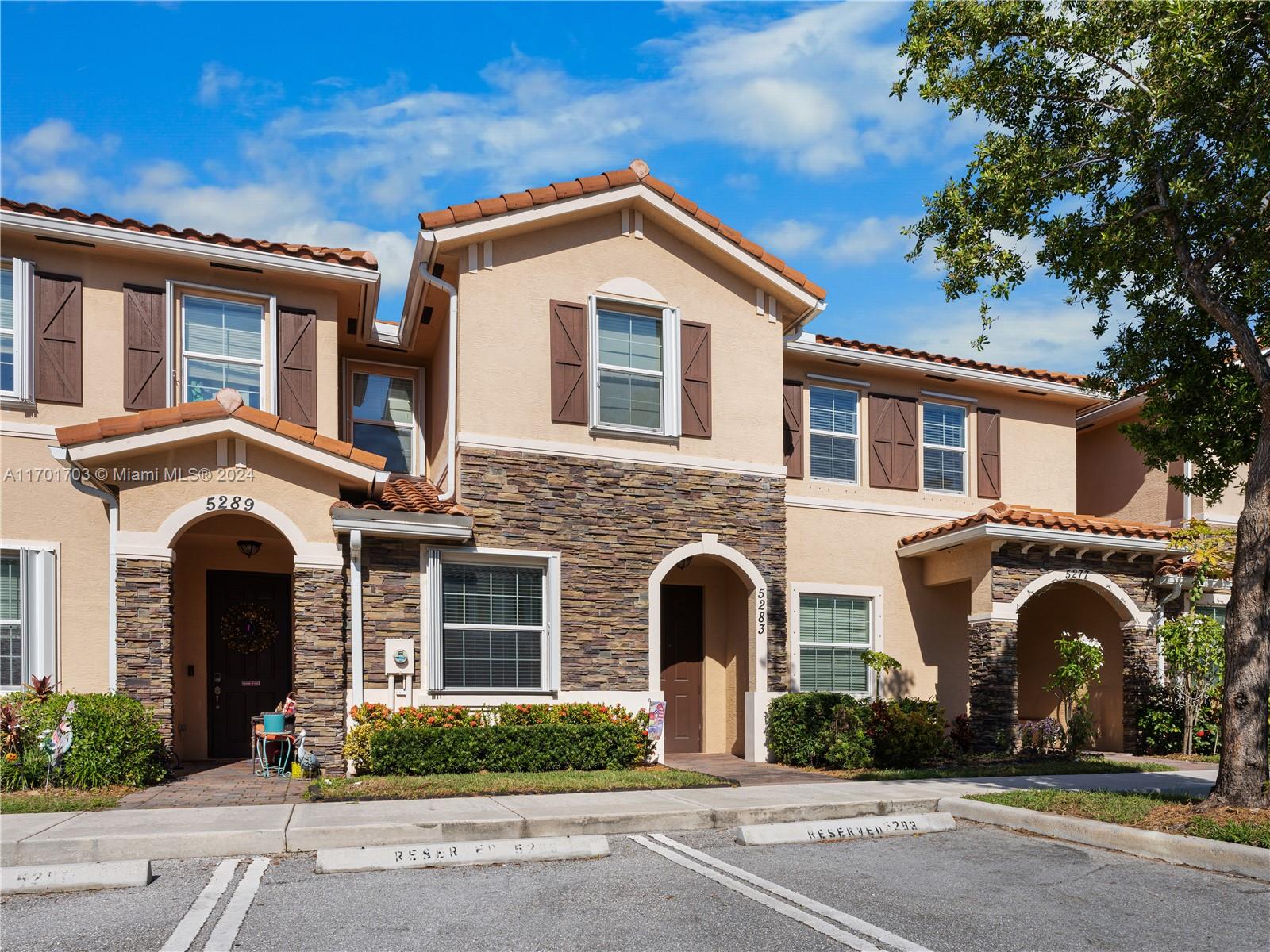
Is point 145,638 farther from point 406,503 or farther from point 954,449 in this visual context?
point 954,449

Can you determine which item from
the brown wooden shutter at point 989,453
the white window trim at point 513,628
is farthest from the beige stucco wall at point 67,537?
the brown wooden shutter at point 989,453

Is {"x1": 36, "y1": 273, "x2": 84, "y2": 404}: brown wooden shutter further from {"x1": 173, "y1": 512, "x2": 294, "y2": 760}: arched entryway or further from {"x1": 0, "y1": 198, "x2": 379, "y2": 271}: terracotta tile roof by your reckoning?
{"x1": 173, "y1": 512, "x2": 294, "y2": 760}: arched entryway

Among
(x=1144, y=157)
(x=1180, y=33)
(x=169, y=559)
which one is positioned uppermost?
(x=1180, y=33)

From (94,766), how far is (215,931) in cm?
552

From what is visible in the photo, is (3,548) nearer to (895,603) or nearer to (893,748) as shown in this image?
(893,748)

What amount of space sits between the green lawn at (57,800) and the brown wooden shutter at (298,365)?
5194 mm

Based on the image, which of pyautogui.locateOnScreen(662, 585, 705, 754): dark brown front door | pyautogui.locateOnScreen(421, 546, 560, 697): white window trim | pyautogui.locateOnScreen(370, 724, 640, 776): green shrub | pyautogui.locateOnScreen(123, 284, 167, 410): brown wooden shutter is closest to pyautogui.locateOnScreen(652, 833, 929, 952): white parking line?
pyautogui.locateOnScreen(370, 724, 640, 776): green shrub

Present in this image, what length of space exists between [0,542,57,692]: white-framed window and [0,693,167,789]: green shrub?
84cm

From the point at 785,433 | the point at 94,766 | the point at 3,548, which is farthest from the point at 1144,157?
the point at 3,548

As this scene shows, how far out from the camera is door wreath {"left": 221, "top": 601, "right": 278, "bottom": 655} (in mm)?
14625

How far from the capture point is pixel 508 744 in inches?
505

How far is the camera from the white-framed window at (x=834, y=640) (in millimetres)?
16484

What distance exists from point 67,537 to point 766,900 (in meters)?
9.47

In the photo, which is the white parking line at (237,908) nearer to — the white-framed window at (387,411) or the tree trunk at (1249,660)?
the tree trunk at (1249,660)
